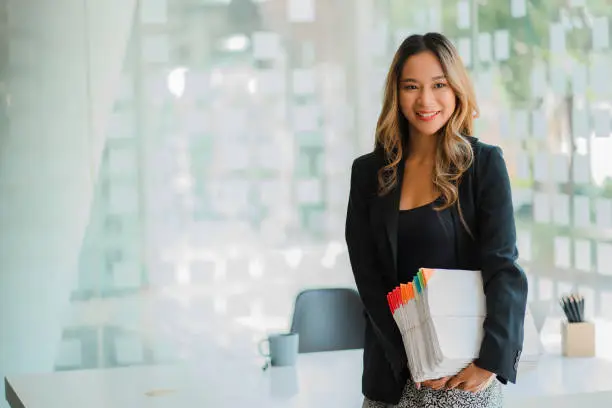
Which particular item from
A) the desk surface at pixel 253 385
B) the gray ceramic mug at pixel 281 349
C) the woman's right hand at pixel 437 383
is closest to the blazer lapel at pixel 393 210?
the woman's right hand at pixel 437 383

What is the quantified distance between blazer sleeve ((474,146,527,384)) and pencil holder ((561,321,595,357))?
1.41 metres

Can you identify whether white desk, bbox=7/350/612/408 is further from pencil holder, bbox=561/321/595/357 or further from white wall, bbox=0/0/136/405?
white wall, bbox=0/0/136/405

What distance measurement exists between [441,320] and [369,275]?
8.6 inches

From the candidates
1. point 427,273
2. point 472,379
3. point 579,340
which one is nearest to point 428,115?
point 427,273

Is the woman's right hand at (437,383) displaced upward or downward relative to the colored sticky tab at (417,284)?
downward

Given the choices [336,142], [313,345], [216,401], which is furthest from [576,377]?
[336,142]

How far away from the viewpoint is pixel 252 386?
8.54ft

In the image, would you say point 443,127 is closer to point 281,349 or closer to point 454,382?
point 454,382

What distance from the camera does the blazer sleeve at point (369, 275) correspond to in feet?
5.64

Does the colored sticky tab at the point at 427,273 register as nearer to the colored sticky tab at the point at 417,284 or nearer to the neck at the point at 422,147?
the colored sticky tab at the point at 417,284

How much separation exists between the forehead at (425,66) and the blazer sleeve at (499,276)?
0.19 m

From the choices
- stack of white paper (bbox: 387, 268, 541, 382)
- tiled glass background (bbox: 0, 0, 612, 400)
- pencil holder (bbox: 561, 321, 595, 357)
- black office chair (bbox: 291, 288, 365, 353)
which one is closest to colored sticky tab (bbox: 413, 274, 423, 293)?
stack of white paper (bbox: 387, 268, 541, 382)

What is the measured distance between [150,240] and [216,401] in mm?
2180

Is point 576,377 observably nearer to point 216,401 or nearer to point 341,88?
point 216,401
